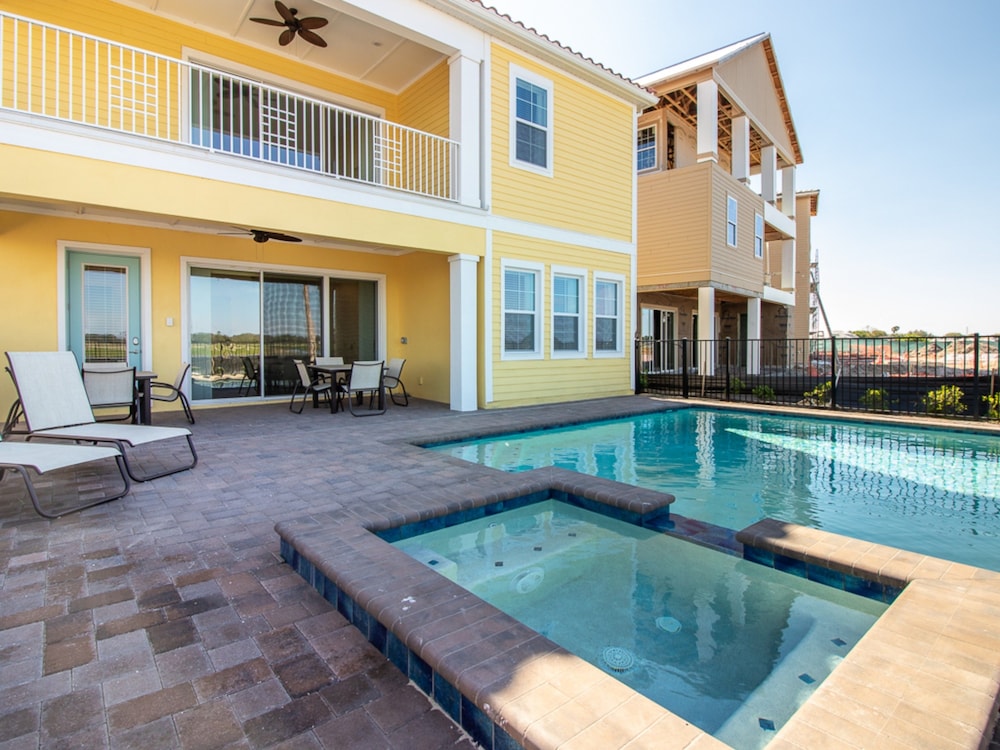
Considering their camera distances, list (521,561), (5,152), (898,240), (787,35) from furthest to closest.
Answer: (898,240) → (787,35) → (5,152) → (521,561)

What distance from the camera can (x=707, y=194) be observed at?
1284 centimetres

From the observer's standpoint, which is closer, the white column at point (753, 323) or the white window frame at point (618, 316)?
the white window frame at point (618, 316)

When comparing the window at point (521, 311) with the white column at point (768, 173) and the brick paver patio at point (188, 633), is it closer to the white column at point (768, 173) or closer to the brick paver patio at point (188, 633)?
the brick paver patio at point (188, 633)

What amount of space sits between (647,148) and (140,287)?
42.2 feet

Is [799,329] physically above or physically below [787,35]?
below

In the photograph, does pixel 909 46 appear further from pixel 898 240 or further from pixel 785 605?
pixel 898 240

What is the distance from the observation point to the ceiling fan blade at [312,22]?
6883 mm


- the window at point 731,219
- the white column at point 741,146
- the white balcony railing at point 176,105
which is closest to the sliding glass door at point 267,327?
the white balcony railing at point 176,105

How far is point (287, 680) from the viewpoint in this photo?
179 cm

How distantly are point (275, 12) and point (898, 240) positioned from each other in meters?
33.8

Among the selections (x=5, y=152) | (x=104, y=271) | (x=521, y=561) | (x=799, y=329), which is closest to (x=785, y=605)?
(x=521, y=561)

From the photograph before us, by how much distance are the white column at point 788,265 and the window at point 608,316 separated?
1078 centimetres

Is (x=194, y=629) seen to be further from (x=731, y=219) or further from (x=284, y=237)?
(x=731, y=219)

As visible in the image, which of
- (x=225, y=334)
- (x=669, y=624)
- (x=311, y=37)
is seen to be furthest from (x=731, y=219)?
(x=669, y=624)
